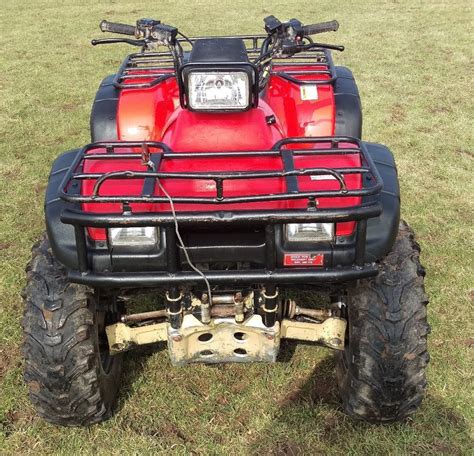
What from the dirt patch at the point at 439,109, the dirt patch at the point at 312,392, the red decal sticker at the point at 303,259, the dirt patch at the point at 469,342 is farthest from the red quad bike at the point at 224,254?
the dirt patch at the point at 439,109

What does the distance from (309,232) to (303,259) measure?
0.39 feet

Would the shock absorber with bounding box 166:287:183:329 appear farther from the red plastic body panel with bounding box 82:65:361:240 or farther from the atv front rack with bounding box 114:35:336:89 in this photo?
the atv front rack with bounding box 114:35:336:89

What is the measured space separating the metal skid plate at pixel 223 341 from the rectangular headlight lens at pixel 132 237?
0.46 m

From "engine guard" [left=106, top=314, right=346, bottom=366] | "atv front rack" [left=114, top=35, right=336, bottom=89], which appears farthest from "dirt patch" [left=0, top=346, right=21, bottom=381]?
"atv front rack" [left=114, top=35, right=336, bottom=89]

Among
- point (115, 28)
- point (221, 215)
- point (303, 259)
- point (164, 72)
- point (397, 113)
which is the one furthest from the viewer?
point (397, 113)

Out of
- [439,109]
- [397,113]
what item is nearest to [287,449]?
[397,113]

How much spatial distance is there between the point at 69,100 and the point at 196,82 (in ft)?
20.8

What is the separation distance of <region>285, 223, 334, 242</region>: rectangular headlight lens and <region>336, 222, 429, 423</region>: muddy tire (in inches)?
14.6

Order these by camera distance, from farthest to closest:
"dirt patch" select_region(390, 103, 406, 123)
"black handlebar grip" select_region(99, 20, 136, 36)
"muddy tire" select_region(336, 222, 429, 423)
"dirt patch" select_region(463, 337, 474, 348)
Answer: "dirt patch" select_region(390, 103, 406, 123) < "dirt patch" select_region(463, 337, 474, 348) < "black handlebar grip" select_region(99, 20, 136, 36) < "muddy tire" select_region(336, 222, 429, 423)

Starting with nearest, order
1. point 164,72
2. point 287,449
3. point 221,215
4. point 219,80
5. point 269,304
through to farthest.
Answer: point 221,215
point 269,304
point 219,80
point 287,449
point 164,72

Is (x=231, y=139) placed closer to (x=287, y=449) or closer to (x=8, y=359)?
(x=287, y=449)

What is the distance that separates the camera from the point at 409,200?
212 inches

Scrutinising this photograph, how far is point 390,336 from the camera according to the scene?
101 inches

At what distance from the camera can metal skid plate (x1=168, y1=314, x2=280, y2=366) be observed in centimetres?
263
